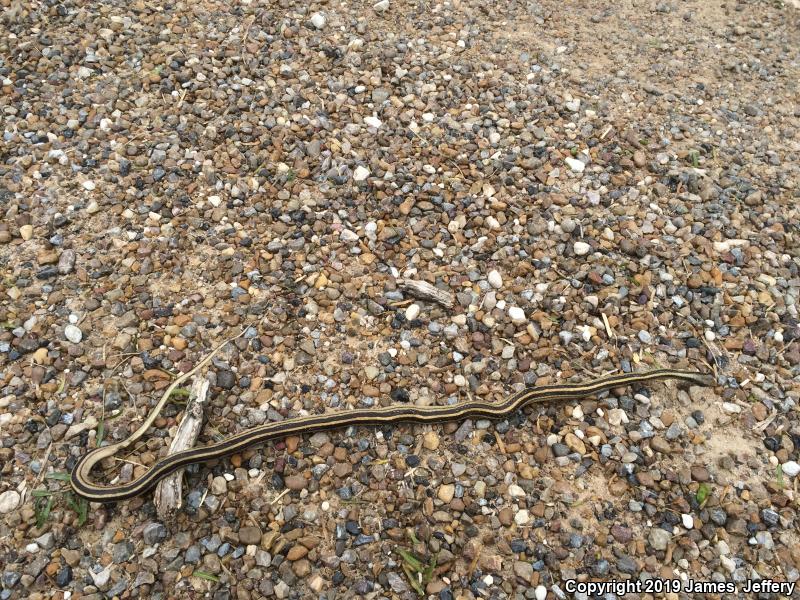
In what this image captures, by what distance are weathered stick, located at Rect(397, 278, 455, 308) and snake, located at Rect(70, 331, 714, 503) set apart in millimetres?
932

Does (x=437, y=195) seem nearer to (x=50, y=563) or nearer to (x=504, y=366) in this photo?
(x=504, y=366)

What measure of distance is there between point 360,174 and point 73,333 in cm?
290

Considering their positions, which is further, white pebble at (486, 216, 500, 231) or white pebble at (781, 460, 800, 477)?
white pebble at (486, 216, 500, 231)

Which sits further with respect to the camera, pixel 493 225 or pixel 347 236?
pixel 493 225

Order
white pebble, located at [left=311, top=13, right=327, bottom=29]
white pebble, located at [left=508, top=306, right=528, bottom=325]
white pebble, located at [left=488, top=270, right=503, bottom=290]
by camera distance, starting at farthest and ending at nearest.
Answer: white pebble, located at [left=311, top=13, right=327, bottom=29], white pebble, located at [left=488, top=270, right=503, bottom=290], white pebble, located at [left=508, top=306, right=528, bottom=325]

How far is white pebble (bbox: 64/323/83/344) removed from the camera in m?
4.51

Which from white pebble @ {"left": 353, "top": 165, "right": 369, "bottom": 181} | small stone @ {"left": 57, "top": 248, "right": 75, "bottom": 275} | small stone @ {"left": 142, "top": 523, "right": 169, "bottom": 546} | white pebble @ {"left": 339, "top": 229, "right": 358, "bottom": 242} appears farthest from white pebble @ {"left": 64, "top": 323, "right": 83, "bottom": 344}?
white pebble @ {"left": 353, "top": 165, "right": 369, "bottom": 181}

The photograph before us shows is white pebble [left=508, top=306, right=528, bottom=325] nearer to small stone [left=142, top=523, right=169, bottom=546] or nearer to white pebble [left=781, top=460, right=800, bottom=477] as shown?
white pebble [left=781, top=460, right=800, bottom=477]

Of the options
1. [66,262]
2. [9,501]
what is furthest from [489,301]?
[9,501]

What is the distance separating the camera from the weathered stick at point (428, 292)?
15.8 ft

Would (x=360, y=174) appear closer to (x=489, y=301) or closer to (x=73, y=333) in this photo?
(x=489, y=301)

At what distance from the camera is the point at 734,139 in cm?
623

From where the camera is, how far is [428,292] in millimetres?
4816

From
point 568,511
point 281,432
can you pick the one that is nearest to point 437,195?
point 281,432
